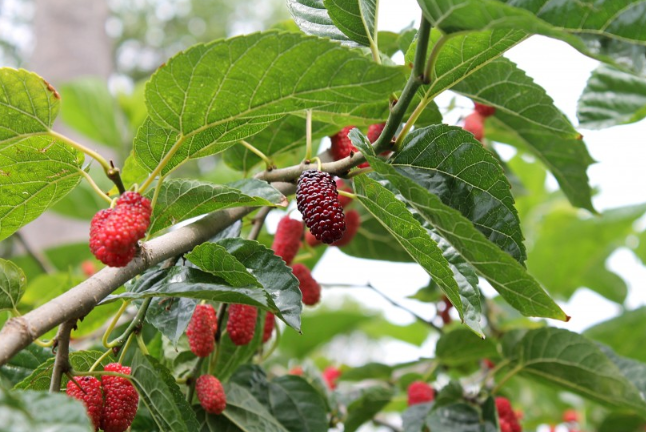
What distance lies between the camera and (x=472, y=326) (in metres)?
0.67

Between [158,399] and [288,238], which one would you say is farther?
[288,238]

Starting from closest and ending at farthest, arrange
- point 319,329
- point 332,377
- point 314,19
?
point 314,19
point 332,377
point 319,329

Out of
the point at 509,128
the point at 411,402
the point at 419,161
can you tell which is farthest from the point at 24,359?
the point at 509,128

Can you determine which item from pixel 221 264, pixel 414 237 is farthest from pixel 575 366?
pixel 221 264

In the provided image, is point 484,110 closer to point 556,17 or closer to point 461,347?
point 461,347

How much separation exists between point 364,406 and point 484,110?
60 centimetres

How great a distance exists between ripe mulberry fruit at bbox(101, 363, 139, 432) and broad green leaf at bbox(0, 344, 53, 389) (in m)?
0.19

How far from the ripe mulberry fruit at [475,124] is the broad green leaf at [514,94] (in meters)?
0.26

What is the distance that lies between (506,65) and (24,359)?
2.42ft

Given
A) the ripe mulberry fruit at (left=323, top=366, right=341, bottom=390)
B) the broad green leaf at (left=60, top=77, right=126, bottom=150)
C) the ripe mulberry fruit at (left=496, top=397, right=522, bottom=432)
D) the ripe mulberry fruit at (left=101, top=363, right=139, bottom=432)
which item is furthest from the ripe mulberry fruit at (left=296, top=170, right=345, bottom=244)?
the broad green leaf at (left=60, top=77, right=126, bottom=150)

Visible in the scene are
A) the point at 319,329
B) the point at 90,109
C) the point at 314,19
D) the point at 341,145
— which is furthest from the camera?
the point at 90,109

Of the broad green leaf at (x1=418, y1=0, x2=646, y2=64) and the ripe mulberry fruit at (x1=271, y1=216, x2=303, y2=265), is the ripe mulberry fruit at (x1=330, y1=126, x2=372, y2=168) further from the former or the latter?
the broad green leaf at (x1=418, y1=0, x2=646, y2=64)

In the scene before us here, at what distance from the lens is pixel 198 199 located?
2.35ft

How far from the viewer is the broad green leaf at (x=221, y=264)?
2.13ft
